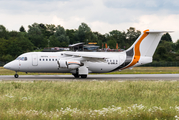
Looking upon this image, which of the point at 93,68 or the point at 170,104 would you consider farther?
the point at 93,68

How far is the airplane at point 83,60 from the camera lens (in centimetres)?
3120

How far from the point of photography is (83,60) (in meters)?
32.2

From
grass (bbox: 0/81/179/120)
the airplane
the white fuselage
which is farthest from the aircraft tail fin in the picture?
grass (bbox: 0/81/179/120)

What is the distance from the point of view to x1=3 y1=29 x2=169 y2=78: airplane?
102 ft

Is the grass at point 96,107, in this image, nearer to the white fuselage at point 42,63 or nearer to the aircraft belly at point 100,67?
the white fuselage at point 42,63

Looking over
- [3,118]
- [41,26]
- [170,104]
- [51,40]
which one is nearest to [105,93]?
[170,104]

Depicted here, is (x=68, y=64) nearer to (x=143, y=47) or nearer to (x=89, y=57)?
(x=89, y=57)

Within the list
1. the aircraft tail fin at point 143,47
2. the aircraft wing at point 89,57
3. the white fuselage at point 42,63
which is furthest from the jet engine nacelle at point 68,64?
the aircraft tail fin at point 143,47

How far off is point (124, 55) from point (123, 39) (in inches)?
5282

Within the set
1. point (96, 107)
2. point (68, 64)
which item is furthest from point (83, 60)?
point (96, 107)

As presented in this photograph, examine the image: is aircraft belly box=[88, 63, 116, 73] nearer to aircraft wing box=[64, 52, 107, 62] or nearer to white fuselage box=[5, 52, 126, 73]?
white fuselage box=[5, 52, 126, 73]

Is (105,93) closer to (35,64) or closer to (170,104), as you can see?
(170,104)

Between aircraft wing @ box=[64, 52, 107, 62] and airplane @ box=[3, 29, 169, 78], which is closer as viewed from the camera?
airplane @ box=[3, 29, 169, 78]

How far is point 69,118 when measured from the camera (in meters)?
10.2
